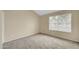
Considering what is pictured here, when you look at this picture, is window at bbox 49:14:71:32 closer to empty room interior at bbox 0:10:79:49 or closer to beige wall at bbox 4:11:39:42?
empty room interior at bbox 0:10:79:49

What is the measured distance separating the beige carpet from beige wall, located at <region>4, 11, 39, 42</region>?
4.7 inches

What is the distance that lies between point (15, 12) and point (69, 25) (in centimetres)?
128

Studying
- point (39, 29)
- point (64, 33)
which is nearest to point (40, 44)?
point (39, 29)

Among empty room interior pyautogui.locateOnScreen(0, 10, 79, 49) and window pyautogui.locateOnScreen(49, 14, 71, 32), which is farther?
window pyautogui.locateOnScreen(49, 14, 71, 32)

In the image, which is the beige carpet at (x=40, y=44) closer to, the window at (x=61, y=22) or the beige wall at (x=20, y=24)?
the beige wall at (x=20, y=24)

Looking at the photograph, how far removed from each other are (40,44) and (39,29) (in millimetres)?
377

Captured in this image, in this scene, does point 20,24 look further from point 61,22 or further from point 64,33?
point 64,33

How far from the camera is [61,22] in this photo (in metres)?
2.28

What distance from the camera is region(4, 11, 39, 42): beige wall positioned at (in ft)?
7.14

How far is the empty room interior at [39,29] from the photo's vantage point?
85.5 inches

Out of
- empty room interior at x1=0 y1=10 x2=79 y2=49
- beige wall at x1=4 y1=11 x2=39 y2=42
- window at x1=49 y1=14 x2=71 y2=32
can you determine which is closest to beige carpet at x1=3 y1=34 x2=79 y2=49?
empty room interior at x1=0 y1=10 x2=79 y2=49
